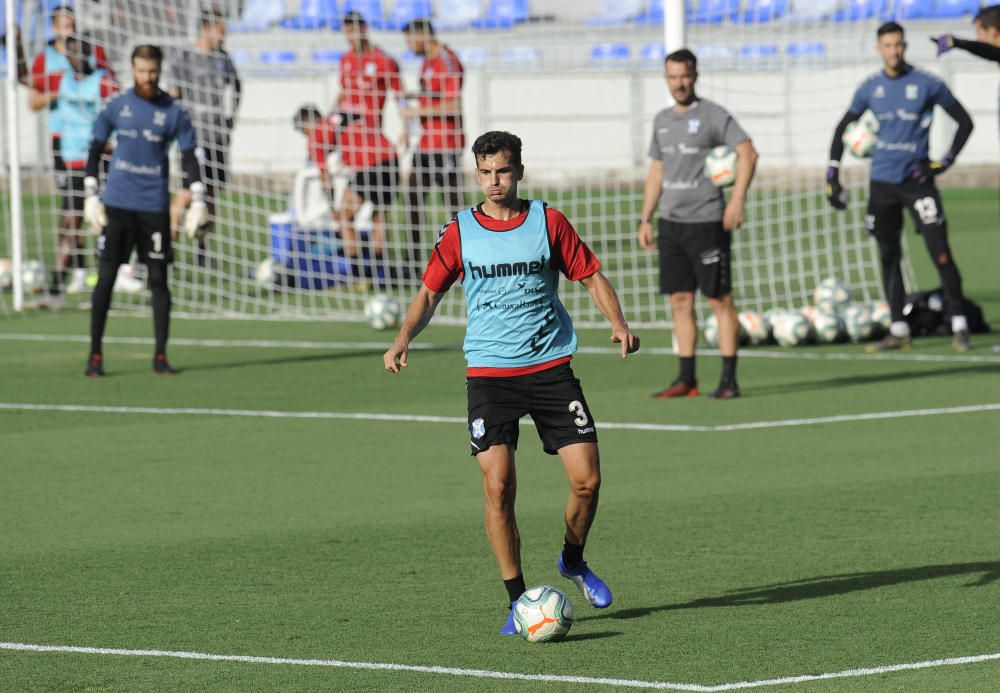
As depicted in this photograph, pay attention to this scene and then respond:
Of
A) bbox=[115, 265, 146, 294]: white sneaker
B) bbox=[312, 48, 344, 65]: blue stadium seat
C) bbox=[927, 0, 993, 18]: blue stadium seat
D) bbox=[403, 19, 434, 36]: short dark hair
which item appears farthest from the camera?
bbox=[927, 0, 993, 18]: blue stadium seat

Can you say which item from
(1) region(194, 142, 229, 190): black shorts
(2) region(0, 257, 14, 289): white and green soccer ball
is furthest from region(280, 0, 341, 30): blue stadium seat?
(2) region(0, 257, 14, 289): white and green soccer ball

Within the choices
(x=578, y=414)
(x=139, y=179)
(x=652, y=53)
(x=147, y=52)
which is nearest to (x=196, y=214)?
(x=139, y=179)

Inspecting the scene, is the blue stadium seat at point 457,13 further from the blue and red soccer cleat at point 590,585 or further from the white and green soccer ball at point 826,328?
the blue and red soccer cleat at point 590,585

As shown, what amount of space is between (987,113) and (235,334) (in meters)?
18.3

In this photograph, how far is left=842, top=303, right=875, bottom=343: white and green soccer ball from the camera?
574 inches

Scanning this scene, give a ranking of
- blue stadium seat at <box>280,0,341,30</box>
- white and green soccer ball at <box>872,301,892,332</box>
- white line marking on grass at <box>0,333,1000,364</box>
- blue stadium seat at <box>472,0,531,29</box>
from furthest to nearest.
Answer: blue stadium seat at <box>472,0,531,29</box> → blue stadium seat at <box>280,0,341,30</box> → white and green soccer ball at <box>872,301,892,332</box> → white line marking on grass at <box>0,333,1000,364</box>

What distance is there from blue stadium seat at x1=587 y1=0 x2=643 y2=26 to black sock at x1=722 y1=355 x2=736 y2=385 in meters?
16.4

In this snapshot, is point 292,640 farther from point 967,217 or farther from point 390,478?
point 967,217

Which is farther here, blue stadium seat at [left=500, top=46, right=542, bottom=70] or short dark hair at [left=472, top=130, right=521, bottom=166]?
blue stadium seat at [left=500, top=46, right=542, bottom=70]

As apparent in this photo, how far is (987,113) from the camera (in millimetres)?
30312

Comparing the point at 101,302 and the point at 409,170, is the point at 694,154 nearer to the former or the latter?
the point at 101,302

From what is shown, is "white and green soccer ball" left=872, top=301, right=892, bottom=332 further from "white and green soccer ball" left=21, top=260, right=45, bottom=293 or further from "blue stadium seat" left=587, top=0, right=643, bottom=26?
"blue stadium seat" left=587, top=0, right=643, bottom=26

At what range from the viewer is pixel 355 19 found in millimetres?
18344

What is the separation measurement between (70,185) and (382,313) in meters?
4.32
